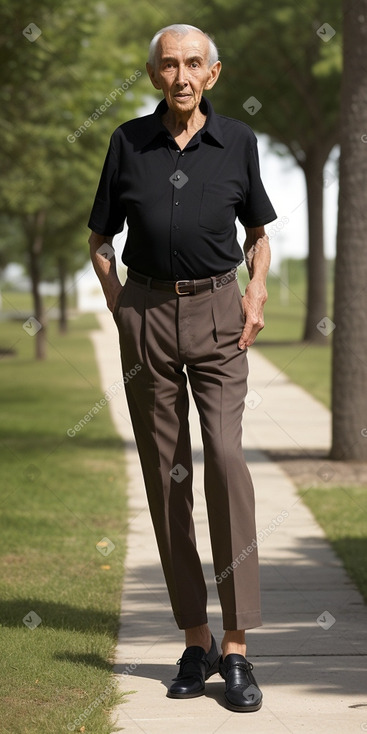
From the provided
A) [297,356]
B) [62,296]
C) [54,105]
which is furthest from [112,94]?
[62,296]

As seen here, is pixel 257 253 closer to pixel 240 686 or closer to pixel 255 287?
pixel 255 287

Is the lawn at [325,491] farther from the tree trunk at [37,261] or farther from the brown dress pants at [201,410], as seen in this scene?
the tree trunk at [37,261]

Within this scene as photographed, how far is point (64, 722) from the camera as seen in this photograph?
13.1 feet

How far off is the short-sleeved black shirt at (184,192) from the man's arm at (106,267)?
0.13 meters

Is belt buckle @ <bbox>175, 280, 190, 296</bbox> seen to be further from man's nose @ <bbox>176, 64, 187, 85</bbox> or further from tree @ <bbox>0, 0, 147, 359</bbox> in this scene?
tree @ <bbox>0, 0, 147, 359</bbox>

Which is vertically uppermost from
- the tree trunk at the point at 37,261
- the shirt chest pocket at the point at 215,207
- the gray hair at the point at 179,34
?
the gray hair at the point at 179,34

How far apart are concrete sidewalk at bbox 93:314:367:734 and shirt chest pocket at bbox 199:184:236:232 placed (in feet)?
5.22

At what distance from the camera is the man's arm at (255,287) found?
424 cm

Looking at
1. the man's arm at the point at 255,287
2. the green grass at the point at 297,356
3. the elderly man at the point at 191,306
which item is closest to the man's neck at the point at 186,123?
the elderly man at the point at 191,306

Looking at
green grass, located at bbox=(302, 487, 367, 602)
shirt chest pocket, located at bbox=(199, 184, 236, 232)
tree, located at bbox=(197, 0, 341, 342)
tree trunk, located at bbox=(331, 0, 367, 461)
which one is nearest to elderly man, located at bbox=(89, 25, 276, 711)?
shirt chest pocket, located at bbox=(199, 184, 236, 232)

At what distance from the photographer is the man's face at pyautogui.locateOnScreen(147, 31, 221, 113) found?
13.5 ft

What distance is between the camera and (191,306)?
4203mm

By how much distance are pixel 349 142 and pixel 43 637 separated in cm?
627

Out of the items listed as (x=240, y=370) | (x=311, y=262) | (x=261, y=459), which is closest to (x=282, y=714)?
(x=240, y=370)
